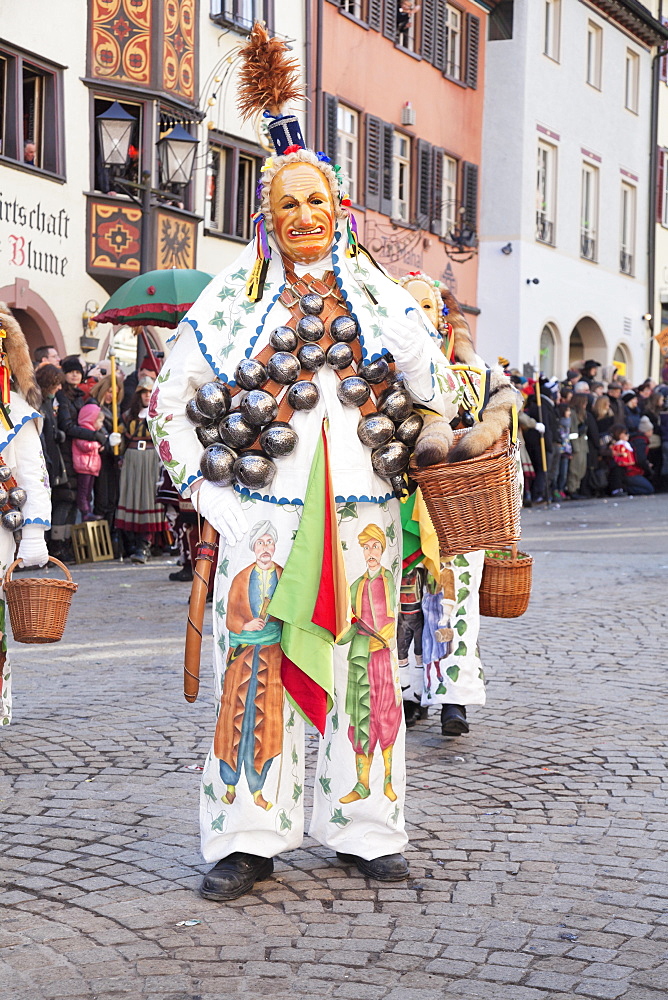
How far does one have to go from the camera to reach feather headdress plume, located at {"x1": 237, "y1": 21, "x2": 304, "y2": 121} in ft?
14.8

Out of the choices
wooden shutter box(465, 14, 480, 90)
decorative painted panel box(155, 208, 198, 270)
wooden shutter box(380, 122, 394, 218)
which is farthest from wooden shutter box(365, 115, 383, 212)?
decorative painted panel box(155, 208, 198, 270)

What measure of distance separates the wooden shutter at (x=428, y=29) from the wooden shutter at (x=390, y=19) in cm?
136

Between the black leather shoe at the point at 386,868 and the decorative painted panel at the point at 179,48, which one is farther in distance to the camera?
the decorative painted panel at the point at 179,48

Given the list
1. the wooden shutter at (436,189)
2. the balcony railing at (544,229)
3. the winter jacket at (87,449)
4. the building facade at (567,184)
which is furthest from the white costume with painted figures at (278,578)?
the balcony railing at (544,229)

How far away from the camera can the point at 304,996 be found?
3498 mm

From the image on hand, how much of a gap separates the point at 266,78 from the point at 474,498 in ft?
4.56

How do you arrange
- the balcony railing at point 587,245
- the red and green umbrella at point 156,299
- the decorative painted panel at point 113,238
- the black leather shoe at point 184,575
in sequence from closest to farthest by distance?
1. the black leather shoe at point 184,575
2. the red and green umbrella at point 156,299
3. the decorative painted panel at point 113,238
4. the balcony railing at point 587,245

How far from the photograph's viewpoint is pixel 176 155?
51.3 ft

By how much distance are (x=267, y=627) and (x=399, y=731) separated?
54 cm

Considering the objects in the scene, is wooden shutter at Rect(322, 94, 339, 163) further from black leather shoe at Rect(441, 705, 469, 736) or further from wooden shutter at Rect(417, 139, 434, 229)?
→ black leather shoe at Rect(441, 705, 469, 736)

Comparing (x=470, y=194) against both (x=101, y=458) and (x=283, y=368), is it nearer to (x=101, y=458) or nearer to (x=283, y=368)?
(x=101, y=458)

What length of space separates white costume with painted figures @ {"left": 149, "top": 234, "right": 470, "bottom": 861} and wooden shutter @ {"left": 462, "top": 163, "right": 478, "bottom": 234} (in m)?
26.8

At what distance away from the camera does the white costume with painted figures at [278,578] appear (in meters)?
4.30

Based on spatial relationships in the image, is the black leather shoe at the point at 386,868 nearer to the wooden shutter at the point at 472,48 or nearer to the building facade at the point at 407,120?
the building facade at the point at 407,120
